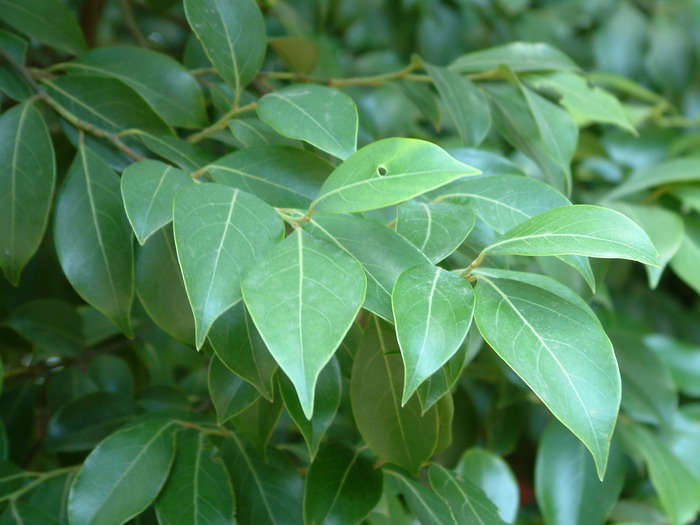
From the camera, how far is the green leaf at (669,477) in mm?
713

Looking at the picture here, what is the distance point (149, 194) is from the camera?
37 cm

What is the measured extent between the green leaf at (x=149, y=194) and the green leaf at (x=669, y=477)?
23.0 inches

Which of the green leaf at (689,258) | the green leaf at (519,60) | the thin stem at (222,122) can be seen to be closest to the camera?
the thin stem at (222,122)

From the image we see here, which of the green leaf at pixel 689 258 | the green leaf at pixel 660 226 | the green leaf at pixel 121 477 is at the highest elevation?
the green leaf at pixel 121 477

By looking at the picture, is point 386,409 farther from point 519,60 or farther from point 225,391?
point 519,60

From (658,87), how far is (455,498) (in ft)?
3.35

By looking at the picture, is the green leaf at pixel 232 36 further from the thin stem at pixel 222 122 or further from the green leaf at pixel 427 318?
the green leaf at pixel 427 318

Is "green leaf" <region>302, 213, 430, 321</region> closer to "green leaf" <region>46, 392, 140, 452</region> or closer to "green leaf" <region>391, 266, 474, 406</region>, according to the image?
"green leaf" <region>391, 266, 474, 406</region>

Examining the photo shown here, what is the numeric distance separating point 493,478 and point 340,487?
288 mm

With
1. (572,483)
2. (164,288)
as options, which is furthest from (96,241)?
(572,483)

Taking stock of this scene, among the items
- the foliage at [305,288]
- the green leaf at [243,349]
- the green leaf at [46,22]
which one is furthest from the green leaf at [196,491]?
the green leaf at [46,22]

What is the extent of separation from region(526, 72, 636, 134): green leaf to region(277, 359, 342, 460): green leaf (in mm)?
349

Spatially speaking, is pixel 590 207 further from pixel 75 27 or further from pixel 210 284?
pixel 75 27

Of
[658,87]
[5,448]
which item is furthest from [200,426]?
[658,87]
